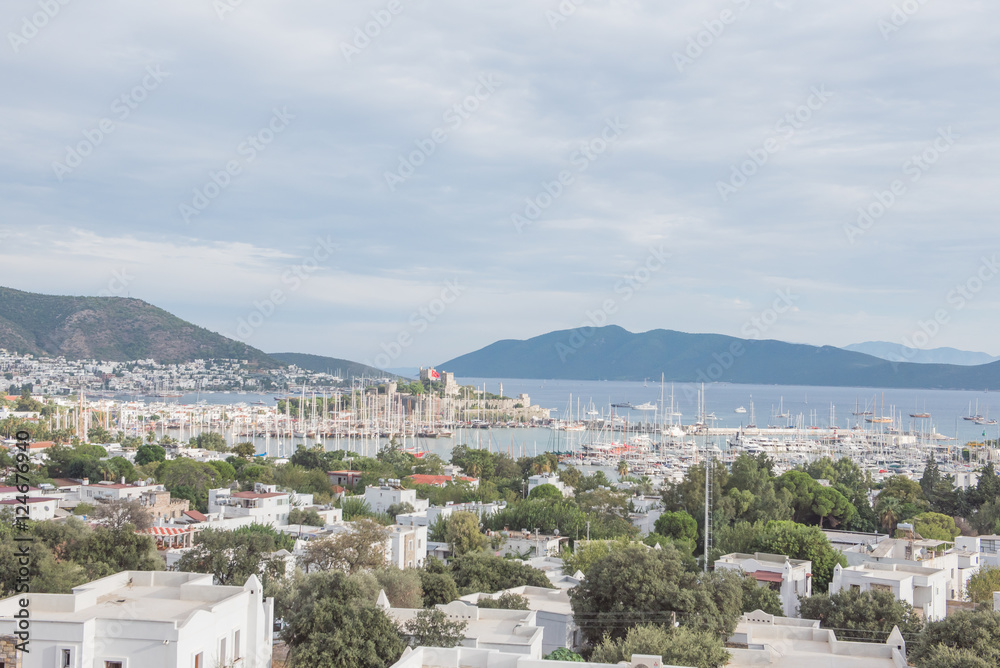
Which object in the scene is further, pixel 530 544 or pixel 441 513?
pixel 441 513

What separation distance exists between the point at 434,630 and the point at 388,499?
24.6 metres

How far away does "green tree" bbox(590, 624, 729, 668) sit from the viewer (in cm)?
932

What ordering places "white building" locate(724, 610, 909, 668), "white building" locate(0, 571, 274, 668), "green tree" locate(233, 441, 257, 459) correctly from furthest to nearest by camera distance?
"green tree" locate(233, 441, 257, 459), "white building" locate(724, 610, 909, 668), "white building" locate(0, 571, 274, 668)

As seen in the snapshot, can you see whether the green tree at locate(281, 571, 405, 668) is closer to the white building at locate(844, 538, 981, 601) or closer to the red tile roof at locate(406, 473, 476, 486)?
the white building at locate(844, 538, 981, 601)

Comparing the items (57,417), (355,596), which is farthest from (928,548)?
(57,417)

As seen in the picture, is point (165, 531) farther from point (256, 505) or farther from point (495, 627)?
point (495, 627)

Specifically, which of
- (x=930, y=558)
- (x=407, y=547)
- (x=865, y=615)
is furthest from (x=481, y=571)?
(x=930, y=558)

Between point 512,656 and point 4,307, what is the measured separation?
129 m

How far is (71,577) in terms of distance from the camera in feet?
46.8

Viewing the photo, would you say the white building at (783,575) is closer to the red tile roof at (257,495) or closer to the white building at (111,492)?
the red tile roof at (257,495)

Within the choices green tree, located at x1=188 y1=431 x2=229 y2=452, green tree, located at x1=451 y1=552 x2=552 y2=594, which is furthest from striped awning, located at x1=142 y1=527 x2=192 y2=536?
green tree, located at x1=188 y1=431 x2=229 y2=452

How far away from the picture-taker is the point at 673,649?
31.4 feet

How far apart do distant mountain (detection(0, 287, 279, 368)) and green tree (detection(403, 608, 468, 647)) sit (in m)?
121

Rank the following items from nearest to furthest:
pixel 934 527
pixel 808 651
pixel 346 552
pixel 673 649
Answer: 1. pixel 673 649
2. pixel 808 651
3. pixel 346 552
4. pixel 934 527
